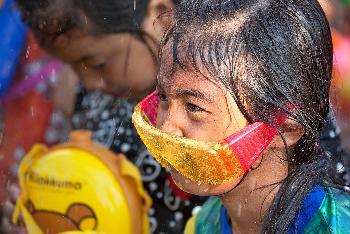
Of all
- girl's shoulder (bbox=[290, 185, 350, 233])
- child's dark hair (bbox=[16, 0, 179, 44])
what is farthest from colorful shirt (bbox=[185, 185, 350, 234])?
child's dark hair (bbox=[16, 0, 179, 44])

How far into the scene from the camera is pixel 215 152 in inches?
50.0

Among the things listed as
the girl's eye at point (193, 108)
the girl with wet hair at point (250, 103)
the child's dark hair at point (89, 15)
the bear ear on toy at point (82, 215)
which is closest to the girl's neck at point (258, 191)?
the girl with wet hair at point (250, 103)

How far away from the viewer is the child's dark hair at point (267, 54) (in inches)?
50.1

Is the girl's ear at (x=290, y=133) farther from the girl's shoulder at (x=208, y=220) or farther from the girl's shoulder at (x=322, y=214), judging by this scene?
the girl's shoulder at (x=208, y=220)

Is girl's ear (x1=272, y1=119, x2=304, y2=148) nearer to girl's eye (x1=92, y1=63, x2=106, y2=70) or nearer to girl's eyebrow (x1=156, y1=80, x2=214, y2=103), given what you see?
girl's eyebrow (x1=156, y1=80, x2=214, y2=103)

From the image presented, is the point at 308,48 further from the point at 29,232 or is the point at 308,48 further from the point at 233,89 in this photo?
the point at 29,232

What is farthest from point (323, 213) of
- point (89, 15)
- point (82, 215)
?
point (89, 15)

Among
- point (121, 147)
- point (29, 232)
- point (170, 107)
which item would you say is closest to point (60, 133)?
point (121, 147)

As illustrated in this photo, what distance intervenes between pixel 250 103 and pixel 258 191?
0.19m

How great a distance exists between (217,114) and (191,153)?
7 cm

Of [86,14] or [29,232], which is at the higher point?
[86,14]

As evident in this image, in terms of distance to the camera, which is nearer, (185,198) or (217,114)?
(217,114)

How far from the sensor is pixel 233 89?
50.2 inches

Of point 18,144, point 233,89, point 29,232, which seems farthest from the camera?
point 18,144
